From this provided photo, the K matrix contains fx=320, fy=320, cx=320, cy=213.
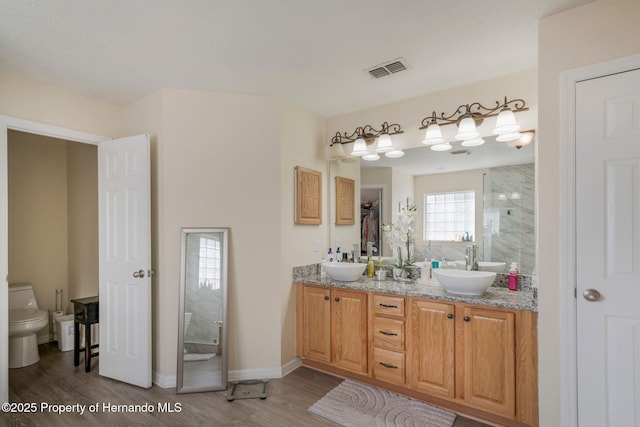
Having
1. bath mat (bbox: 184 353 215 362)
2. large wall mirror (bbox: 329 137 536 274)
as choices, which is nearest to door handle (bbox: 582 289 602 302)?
large wall mirror (bbox: 329 137 536 274)

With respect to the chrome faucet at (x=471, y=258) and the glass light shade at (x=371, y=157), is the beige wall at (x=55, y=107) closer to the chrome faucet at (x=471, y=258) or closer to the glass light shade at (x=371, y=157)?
the glass light shade at (x=371, y=157)

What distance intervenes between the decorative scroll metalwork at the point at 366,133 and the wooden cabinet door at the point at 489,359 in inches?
67.5

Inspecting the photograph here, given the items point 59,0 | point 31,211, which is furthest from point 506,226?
point 31,211

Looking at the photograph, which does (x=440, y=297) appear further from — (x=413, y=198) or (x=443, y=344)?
(x=413, y=198)

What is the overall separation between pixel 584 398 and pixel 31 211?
206 inches

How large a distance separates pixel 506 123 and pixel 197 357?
3.12 m

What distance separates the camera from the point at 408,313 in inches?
98.3

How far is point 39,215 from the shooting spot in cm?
373

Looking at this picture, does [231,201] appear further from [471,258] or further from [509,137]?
[509,137]

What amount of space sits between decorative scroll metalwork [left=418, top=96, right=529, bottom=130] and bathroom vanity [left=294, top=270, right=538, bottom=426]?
1.39 meters

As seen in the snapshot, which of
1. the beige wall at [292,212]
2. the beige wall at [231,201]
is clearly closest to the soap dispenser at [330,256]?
the beige wall at [292,212]

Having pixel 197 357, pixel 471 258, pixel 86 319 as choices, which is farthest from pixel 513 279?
pixel 86 319

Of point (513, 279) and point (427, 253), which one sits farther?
point (427, 253)

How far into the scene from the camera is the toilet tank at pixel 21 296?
338cm
